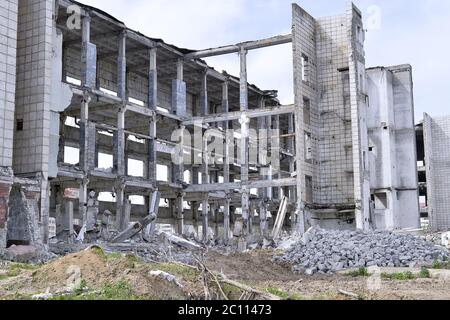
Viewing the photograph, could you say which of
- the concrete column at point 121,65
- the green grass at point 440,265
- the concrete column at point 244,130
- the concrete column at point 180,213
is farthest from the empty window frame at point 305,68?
the green grass at point 440,265


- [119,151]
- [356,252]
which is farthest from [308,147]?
[356,252]

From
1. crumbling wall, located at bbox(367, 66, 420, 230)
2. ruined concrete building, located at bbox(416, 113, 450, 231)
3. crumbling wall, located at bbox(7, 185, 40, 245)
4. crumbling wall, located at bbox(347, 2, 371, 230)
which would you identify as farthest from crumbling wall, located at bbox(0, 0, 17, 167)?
ruined concrete building, located at bbox(416, 113, 450, 231)

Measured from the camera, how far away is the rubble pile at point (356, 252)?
17875 mm

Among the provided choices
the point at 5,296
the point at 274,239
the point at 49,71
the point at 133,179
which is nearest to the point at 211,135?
the point at 133,179

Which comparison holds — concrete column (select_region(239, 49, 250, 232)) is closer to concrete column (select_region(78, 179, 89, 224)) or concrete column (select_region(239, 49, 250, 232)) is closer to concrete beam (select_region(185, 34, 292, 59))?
concrete beam (select_region(185, 34, 292, 59))

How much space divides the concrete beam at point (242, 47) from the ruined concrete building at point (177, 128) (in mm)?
53

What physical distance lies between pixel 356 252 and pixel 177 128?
14.7 m

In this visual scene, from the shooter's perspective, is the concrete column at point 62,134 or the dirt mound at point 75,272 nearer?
the dirt mound at point 75,272

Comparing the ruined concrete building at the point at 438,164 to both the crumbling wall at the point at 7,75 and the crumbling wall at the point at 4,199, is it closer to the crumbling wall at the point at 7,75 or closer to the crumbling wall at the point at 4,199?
A: the crumbling wall at the point at 7,75

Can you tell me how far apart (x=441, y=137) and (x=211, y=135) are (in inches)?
772

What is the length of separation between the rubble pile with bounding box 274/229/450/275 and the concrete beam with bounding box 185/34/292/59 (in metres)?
11.0

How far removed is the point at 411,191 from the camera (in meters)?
33.0

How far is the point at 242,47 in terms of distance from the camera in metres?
29.6
